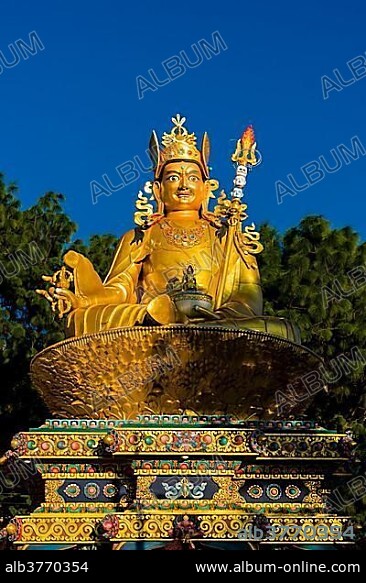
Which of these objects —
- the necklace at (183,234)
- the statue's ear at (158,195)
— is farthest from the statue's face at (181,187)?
the necklace at (183,234)

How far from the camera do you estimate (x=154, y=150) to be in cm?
1247

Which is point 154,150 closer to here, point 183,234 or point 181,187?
point 181,187

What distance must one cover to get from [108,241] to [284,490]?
1071 cm

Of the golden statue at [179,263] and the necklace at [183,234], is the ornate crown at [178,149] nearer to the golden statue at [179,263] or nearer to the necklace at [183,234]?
the golden statue at [179,263]

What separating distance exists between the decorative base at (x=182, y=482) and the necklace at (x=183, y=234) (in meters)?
2.95

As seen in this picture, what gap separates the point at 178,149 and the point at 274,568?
6160 mm

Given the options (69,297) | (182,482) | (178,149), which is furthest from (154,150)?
(182,482)

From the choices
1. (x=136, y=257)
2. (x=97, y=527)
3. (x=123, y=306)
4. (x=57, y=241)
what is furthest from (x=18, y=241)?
(x=97, y=527)

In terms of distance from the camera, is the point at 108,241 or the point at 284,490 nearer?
the point at 284,490

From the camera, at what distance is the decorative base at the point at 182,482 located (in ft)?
27.9

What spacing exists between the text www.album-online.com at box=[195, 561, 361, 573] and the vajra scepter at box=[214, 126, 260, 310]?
4064mm

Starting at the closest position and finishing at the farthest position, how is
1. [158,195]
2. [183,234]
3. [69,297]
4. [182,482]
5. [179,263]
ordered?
[182,482] < [69,297] < [179,263] < [183,234] < [158,195]

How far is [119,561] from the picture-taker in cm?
801

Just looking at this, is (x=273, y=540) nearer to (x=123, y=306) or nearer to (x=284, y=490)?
(x=284, y=490)
